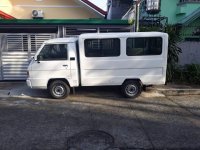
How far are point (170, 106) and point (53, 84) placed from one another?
3.87 meters

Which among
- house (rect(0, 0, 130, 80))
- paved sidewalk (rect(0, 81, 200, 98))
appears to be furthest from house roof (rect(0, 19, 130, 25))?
paved sidewalk (rect(0, 81, 200, 98))

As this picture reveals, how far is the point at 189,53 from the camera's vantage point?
12.1 m

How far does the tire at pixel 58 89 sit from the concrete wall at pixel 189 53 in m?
5.59

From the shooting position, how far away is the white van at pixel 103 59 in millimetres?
8883

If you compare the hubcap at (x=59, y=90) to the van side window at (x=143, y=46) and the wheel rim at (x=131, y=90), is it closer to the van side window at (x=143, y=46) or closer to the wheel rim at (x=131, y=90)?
the wheel rim at (x=131, y=90)

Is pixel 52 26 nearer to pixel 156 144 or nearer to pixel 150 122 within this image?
pixel 150 122

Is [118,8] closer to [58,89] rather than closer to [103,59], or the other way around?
[103,59]

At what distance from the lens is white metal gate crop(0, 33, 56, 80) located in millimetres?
12164

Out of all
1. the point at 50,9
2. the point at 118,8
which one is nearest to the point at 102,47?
the point at 50,9

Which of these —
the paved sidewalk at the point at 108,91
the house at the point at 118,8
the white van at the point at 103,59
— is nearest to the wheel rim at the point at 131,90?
the white van at the point at 103,59

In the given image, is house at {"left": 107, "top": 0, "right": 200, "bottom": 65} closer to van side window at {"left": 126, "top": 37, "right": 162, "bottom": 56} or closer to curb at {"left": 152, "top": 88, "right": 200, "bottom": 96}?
curb at {"left": 152, "top": 88, "right": 200, "bottom": 96}

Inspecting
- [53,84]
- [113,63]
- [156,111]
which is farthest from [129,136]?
[53,84]

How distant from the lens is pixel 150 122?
22.9ft

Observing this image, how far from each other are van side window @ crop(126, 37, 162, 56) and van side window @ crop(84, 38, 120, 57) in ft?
1.28
